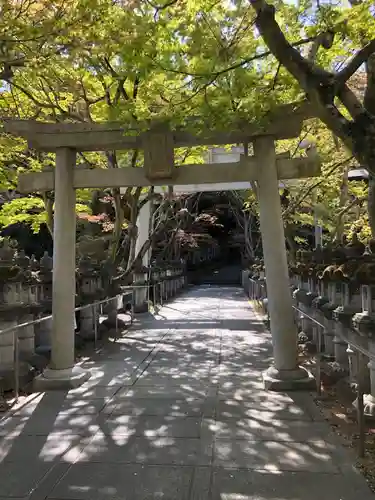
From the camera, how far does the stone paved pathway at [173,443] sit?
340 centimetres

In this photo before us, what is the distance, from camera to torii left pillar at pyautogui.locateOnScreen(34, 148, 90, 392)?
641 cm

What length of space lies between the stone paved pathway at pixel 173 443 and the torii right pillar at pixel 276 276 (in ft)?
1.55

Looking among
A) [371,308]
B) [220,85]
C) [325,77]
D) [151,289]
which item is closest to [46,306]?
[220,85]

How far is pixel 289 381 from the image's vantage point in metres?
6.02

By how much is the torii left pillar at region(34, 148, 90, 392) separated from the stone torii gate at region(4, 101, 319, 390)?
0.01 metres

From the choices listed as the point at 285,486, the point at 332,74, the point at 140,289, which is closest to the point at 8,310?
the point at 285,486

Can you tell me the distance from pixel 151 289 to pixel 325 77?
14.8 metres

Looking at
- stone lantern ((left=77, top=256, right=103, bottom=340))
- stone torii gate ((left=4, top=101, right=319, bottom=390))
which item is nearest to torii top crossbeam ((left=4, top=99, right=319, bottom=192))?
stone torii gate ((left=4, top=101, right=319, bottom=390))

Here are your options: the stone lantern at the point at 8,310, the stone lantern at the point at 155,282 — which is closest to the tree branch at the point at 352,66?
the stone lantern at the point at 8,310

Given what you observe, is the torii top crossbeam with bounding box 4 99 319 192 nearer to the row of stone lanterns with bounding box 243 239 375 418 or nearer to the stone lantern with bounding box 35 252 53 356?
the row of stone lanterns with bounding box 243 239 375 418

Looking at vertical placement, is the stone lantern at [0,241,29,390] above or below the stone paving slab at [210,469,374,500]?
above

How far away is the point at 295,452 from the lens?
4.03m

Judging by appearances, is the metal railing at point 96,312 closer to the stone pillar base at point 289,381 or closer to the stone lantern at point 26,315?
the stone lantern at point 26,315

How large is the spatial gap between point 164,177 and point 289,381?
10.7 ft
